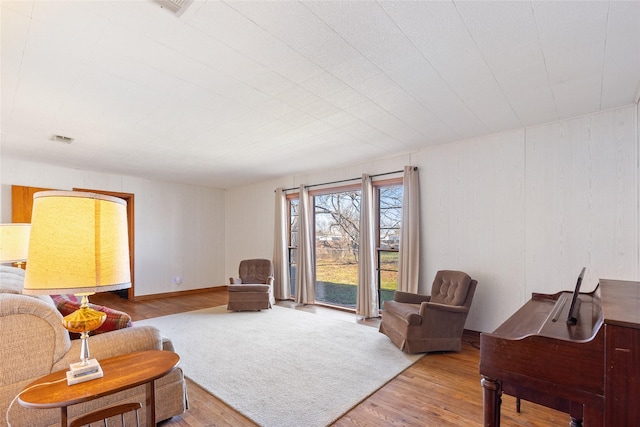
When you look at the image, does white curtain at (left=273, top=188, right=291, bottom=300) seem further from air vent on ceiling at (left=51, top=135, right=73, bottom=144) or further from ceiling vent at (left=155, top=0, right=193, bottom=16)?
ceiling vent at (left=155, top=0, right=193, bottom=16)

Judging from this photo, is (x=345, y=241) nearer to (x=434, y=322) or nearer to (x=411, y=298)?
(x=411, y=298)

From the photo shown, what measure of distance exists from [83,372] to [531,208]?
4.23m

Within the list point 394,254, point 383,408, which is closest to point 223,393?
point 383,408

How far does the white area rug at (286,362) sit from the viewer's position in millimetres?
2369

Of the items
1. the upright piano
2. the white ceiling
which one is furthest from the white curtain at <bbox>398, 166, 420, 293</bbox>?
the upright piano

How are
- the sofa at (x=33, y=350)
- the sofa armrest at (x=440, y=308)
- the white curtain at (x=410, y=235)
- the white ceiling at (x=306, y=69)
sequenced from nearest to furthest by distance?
1. the sofa at (x=33, y=350)
2. the white ceiling at (x=306, y=69)
3. the sofa armrest at (x=440, y=308)
4. the white curtain at (x=410, y=235)

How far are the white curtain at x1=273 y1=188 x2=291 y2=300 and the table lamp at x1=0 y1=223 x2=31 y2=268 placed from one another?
3915 mm

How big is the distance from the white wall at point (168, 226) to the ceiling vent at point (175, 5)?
539 centimetres

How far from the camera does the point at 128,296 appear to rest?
6.42m

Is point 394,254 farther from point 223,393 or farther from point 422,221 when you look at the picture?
point 223,393

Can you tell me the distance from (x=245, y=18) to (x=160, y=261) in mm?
6292

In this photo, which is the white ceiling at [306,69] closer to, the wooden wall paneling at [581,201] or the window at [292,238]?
the wooden wall paneling at [581,201]

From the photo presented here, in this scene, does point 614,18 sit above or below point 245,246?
above

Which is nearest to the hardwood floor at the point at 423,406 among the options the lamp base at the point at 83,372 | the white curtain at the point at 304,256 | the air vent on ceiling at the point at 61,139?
the lamp base at the point at 83,372
